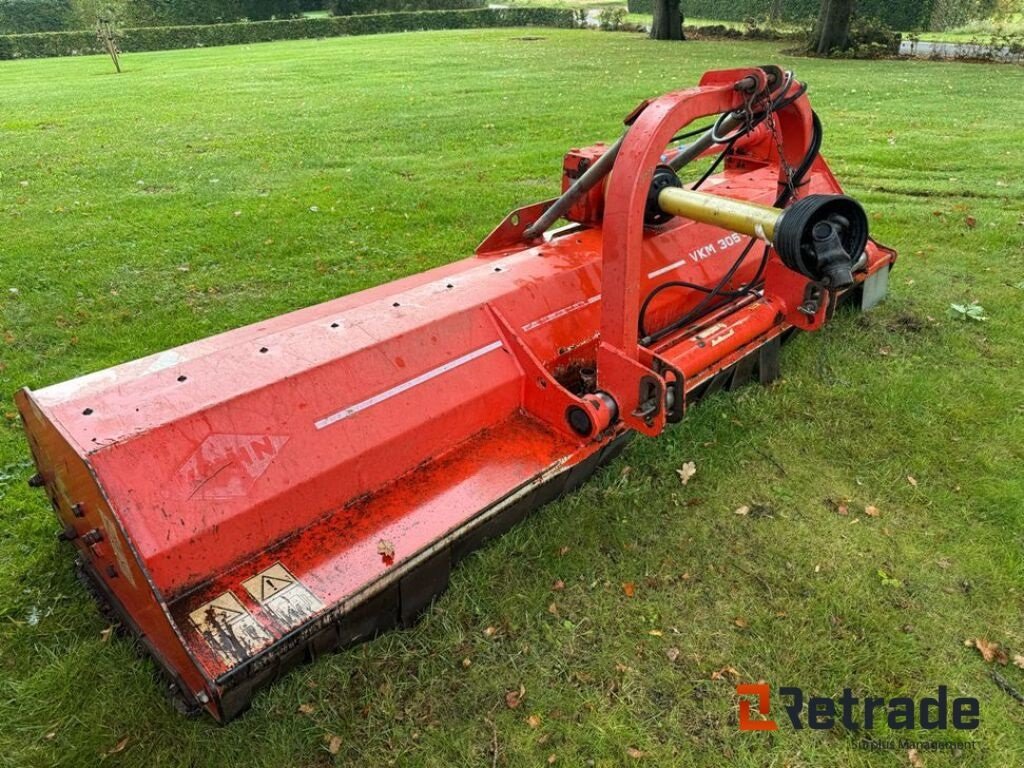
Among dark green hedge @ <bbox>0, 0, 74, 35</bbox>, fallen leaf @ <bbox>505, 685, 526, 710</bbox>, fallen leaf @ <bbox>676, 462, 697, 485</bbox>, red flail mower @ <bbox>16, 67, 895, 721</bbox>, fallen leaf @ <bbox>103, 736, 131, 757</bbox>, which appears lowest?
fallen leaf @ <bbox>505, 685, 526, 710</bbox>

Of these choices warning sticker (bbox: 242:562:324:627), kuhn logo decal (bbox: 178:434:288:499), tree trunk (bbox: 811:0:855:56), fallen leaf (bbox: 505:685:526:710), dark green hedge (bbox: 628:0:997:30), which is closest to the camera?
warning sticker (bbox: 242:562:324:627)

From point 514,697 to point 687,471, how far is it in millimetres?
1504

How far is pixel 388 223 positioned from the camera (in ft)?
22.9

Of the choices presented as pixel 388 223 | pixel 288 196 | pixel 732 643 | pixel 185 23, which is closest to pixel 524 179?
pixel 388 223

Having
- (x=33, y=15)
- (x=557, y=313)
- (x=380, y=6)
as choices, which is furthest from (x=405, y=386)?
(x=33, y=15)

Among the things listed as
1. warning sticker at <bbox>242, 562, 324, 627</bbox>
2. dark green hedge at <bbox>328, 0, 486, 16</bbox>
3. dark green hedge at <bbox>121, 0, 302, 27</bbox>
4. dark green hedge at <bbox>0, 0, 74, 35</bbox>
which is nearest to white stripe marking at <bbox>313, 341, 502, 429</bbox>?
warning sticker at <bbox>242, 562, 324, 627</bbox>

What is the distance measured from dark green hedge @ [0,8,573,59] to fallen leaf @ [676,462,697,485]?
3312 centimetres

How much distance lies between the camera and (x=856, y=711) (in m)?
2.55

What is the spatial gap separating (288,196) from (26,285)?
9.11ft

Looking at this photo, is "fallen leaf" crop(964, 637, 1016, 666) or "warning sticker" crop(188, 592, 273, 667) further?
"fallen leaf" crop(964, 637, 1016, 666)

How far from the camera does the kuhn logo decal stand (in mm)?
2418

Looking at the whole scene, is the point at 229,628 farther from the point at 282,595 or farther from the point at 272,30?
the point at 272,30

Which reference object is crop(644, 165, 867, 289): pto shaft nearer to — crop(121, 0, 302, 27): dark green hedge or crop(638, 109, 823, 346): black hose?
crop(638, 109, 823, 346): black hose

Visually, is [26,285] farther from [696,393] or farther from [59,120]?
[59,120]
